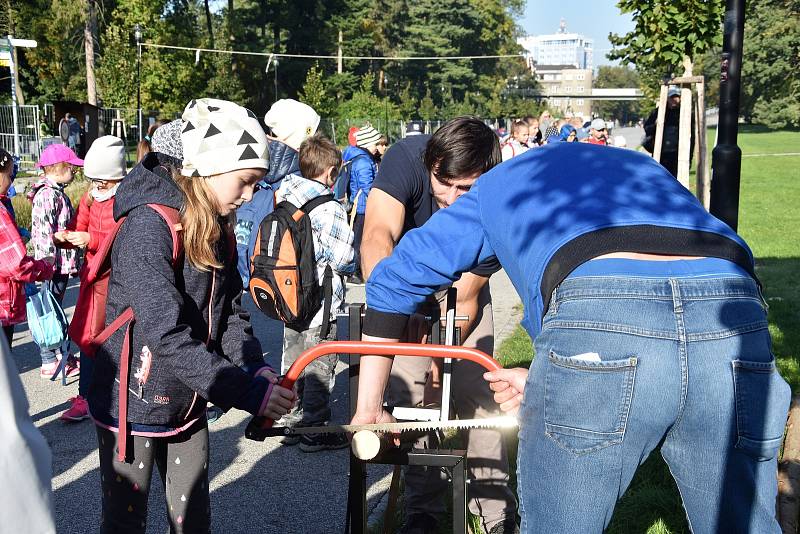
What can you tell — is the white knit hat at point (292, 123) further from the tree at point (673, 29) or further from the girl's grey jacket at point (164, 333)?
the tree at point (673, 29)

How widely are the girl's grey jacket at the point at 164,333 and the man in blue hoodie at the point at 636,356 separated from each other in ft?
3.53

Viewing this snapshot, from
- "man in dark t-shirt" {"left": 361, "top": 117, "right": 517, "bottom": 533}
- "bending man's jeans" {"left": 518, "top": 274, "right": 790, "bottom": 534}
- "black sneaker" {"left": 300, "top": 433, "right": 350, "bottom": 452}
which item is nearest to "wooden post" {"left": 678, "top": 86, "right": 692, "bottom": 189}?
"black sneaker" {"left": 300, "top": 433, "right": 350, "bottom": 452}

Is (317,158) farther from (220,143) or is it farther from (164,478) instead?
(164,478)

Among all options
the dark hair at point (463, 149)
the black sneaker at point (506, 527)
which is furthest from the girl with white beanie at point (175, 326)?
the black sneaker at point (506, 527)

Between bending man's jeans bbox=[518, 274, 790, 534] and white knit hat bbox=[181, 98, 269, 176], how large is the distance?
1337 millimetres

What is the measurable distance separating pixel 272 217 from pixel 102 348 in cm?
238

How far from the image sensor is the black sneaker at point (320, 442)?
5293 mm

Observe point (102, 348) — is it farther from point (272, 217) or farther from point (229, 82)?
point (229, 82)

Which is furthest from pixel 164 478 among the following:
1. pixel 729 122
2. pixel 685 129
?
pixel 685 129

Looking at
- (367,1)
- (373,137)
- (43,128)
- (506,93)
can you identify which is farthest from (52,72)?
(506,93)

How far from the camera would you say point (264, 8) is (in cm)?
6209

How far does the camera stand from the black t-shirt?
12.6ft

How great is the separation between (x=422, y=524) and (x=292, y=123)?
3202 millimetres

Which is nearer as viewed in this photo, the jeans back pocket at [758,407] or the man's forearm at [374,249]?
the jeans back pocket at [758,407]
